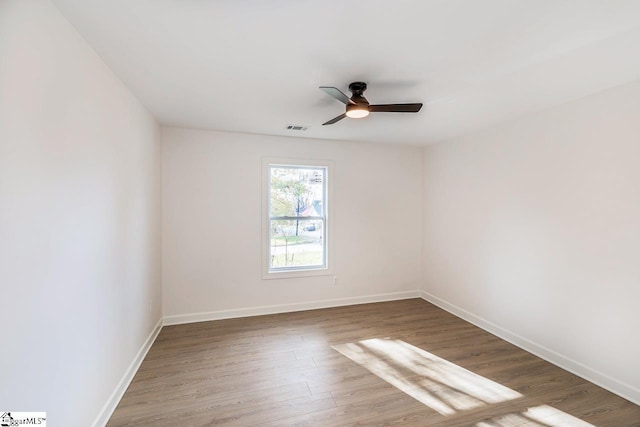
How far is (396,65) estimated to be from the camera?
6.36 feet

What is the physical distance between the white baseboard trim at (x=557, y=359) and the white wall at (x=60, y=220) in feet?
12.7

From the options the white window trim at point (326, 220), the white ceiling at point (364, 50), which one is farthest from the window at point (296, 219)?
the white ceiling at point (364, 50)

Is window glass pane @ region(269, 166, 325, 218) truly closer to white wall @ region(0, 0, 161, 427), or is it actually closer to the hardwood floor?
the hardwood floor

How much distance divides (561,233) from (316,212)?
2862 millimetres

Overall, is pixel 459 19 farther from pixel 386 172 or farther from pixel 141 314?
pixel 141 314

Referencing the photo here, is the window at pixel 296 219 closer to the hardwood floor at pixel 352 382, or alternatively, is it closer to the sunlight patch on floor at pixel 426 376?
the hardwood floor at pixel 352 382

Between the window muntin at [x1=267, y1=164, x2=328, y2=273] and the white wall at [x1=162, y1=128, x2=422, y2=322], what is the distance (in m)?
0.19

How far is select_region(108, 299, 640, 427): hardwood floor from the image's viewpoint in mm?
1968

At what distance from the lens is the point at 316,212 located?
4.18 m

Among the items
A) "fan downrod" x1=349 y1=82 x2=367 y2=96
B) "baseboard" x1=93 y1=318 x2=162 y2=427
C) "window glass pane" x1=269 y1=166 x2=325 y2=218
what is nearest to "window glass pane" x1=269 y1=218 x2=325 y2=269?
"window glass pane" x1=269 y1=166 x2=325 y2=218

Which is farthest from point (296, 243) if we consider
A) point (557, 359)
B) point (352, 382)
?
point (557, 359)

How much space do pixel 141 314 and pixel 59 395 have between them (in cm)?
138

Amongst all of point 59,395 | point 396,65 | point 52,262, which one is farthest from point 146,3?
point 59,395

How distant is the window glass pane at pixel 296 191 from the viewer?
3971mm
